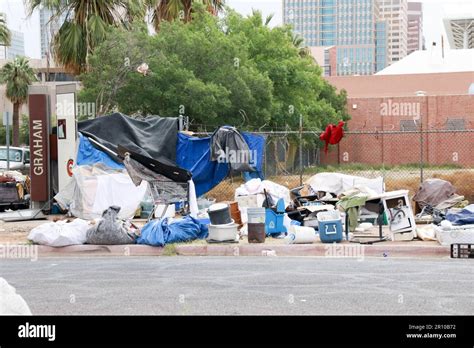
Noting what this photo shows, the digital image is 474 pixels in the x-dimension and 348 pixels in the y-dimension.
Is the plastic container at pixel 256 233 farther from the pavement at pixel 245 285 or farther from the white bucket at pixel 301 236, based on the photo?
the pavement at pixel 245 285

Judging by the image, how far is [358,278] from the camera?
10.5 meters

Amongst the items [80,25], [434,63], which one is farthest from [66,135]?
[434,63]

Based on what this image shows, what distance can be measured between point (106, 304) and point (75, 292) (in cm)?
111

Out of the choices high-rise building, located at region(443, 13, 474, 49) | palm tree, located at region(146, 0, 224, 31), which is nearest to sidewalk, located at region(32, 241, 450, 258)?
palm tree, located at region(146, 0, 224, 31)

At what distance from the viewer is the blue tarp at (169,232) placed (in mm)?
14516

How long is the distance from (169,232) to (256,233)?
1.69 metres

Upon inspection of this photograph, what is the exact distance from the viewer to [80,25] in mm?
30922

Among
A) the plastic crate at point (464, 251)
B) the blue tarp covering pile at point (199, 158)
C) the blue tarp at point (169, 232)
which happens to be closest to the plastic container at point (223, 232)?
the blue tarp at point (169, 232)

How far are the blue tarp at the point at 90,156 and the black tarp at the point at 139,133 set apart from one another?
1.72ft

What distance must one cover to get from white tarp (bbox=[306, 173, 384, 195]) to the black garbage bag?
6.25 meters

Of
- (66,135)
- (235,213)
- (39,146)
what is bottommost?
(235,213)

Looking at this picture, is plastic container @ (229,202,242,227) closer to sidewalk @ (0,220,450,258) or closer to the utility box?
sidewalk @ (0,220,450,258)

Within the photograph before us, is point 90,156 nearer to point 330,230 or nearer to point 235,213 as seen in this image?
point 235,213
